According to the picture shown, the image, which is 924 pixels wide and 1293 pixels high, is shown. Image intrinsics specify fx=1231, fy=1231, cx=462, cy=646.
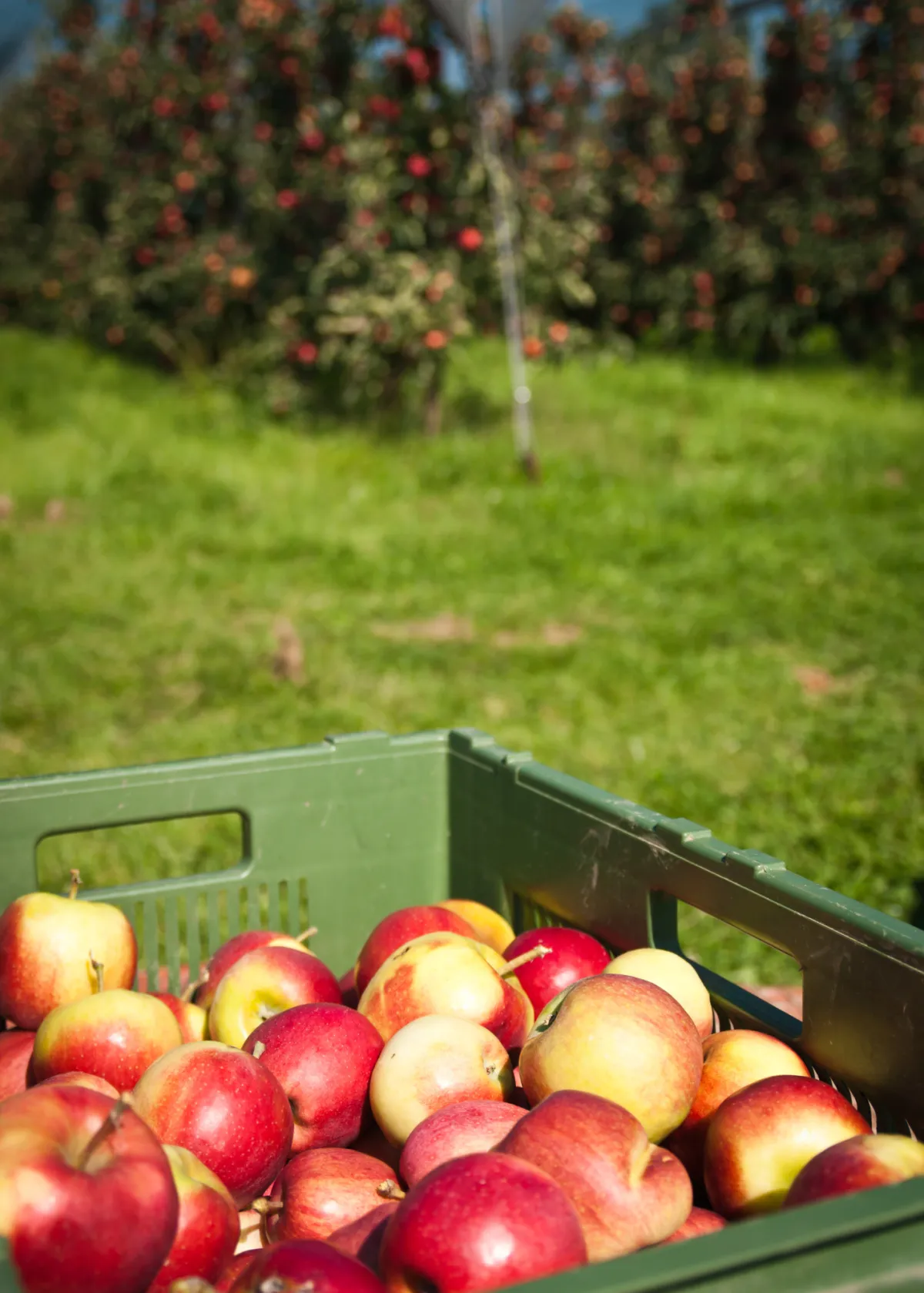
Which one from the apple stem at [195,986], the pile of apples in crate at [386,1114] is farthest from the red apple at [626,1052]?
the apple stem at [195,986]

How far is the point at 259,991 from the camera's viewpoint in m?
1.66

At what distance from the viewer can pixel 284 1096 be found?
1.42m

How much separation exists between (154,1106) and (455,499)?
16.3 ft

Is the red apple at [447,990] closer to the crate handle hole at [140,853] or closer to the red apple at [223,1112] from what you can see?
the red apple at [223,1112]

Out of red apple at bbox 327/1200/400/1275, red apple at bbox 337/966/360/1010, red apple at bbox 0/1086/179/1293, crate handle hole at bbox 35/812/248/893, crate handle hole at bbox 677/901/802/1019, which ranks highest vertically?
red apple at bbox 0/1086/179/1293

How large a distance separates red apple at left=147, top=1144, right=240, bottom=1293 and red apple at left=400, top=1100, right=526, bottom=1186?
0.19m

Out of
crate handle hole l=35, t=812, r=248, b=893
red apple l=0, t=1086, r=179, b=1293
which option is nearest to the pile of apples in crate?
red apple l=0, t=1086, r=179, b=1293

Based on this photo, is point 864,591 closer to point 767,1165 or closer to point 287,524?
point 287,524

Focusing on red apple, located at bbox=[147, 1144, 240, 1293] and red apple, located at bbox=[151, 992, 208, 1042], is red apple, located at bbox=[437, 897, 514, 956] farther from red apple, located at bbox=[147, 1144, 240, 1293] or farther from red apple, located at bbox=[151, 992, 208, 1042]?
red apple, located at bbox=[147, 1144, 240, 1293]

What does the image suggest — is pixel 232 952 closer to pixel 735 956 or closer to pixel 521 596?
pixel 735 956

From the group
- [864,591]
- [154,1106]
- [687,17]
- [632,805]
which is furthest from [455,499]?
[687,17]

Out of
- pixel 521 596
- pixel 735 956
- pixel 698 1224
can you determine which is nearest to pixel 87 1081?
pixel 698 1224

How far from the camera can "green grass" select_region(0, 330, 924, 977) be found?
3.42 meters

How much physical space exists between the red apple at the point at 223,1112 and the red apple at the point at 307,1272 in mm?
246
